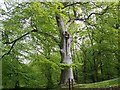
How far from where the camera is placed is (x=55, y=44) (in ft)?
15.9

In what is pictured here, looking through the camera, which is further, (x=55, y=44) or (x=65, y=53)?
(x=55, y=44)

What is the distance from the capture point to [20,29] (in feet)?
14.8

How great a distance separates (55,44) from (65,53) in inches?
18.0

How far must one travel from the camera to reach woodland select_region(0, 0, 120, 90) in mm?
4344

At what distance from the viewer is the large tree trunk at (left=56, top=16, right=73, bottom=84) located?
4371 millimetres

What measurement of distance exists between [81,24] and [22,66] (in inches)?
64.6

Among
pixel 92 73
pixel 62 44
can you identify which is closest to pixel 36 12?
pixel 62 44

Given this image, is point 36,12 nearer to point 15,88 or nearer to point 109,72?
point 15,88

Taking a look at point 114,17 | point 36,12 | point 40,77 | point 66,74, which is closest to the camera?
point 36,12

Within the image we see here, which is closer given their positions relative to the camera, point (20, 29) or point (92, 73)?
point (20, 29)

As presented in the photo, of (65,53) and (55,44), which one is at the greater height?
(55,44)

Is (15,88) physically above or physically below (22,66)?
below

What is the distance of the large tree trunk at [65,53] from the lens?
4.37 metres

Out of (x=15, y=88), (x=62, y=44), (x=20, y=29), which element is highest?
(x=20, y=29)
